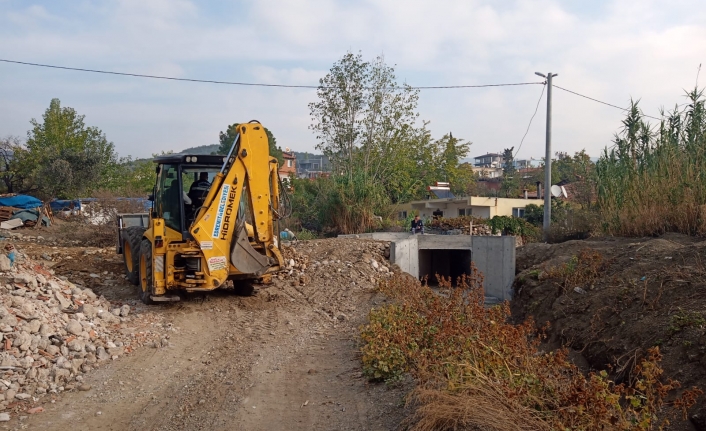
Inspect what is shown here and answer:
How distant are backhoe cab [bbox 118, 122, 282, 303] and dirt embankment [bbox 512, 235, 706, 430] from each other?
5.54 m

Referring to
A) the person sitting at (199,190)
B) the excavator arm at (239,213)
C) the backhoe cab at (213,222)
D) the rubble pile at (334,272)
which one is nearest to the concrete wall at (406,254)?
the rubble pile at (334,272)

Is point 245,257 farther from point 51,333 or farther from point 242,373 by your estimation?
point 51,333

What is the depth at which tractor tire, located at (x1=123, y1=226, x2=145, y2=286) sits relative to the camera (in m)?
11.4

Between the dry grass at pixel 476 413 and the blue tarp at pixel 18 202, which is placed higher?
the blue tarp at pixel 18 202

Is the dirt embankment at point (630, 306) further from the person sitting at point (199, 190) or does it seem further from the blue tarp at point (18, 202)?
the blue tarp at point (18, 202)

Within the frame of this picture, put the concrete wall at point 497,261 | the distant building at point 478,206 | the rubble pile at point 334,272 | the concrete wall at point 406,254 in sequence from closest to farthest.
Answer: the rubble pile at point 334,272 < the concrete wall at point 406,254 < the concrete wall at point 497,261 < the distant building at point 478,206

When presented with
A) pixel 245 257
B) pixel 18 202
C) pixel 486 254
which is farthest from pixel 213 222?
pixel 18 202

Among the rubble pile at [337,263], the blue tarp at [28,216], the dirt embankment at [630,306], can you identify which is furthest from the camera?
the blue tarp at [28,216]

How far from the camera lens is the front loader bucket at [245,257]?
993cm

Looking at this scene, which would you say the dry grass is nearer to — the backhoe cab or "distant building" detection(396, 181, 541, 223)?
the backhoe cab

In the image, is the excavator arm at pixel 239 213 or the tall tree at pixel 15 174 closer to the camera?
the excavator arm at pixel 239 213

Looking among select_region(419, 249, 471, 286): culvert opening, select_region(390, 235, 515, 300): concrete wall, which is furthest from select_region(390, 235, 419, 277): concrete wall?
select_region(419, 249, 471, 286): culvert opening

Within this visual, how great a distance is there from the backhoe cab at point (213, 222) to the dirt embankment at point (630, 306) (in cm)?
554

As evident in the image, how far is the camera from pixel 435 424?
4.54m
